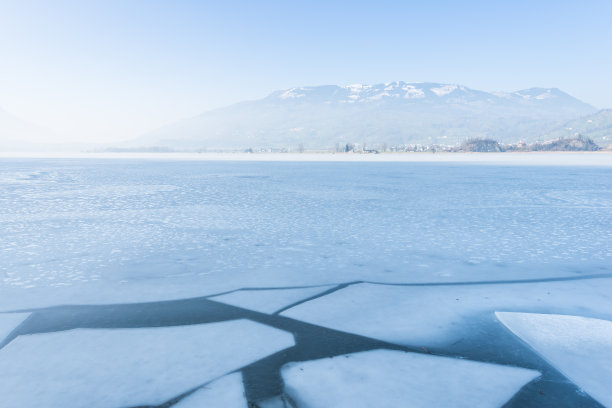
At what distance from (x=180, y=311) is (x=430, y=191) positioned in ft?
39.1

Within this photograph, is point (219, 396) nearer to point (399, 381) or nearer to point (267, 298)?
point (399, 381)

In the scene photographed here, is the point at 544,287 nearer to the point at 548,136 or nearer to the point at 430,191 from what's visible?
the point at 430,191

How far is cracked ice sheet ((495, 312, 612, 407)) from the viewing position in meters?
2.79

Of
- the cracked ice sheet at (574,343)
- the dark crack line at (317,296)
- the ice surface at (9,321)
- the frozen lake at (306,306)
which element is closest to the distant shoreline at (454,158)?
the frozen lake at (306,306)

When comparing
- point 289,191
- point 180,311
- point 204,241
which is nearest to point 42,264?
point 204,241

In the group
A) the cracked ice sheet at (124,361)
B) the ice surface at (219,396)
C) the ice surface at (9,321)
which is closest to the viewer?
the ice surface at (219,396)

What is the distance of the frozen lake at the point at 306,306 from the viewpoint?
8.89 feet

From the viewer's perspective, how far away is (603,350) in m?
3.18

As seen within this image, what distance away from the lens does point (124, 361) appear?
3.00 metres

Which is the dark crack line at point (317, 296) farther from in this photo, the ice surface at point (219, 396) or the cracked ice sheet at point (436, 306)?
the ice surface at point (219, 396)

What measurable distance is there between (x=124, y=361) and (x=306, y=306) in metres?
1.77

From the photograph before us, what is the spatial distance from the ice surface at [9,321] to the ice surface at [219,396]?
200 centimetres

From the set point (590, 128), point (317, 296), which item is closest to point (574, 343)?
point (317, 296)

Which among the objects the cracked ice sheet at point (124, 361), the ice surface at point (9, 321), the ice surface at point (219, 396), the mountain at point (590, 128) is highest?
the mountain at point (590, 128)
